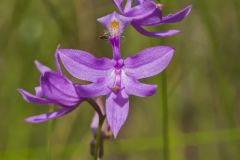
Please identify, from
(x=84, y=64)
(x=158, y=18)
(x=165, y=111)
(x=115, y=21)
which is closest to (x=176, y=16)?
(x=158, y=18)

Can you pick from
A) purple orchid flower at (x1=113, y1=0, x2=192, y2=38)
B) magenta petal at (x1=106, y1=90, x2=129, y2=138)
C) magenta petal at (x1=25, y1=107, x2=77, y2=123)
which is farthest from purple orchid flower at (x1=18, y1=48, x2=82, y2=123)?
purple orchid flower at (x1=113, y1=0, x2=192, y2=38)

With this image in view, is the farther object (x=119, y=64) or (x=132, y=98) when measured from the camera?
(x=132, y=98)

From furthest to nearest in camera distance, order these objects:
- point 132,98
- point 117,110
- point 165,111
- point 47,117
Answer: point 132,98 → point 165,111 → point 47,117 → point 117,110

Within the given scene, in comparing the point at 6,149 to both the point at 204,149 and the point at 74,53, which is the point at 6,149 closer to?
the point at 204,149

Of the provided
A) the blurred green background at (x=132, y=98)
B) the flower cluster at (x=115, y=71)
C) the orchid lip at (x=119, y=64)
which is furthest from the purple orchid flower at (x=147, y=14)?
the blurred green background at (x=132, y=98)

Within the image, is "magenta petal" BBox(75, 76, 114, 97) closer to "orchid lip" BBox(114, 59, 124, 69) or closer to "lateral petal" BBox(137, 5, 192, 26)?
"orchid lip" BBox(114, 59, 124, 69)

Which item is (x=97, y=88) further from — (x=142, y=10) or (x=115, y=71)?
(x=142, y=10)
